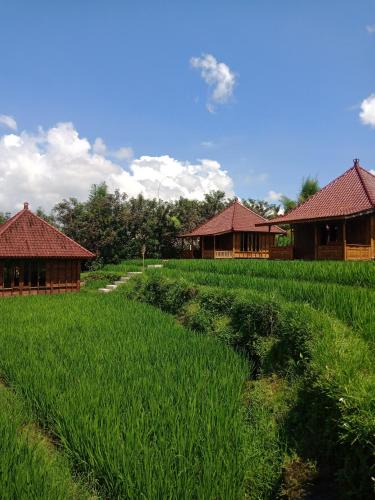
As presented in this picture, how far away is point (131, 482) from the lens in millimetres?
3553

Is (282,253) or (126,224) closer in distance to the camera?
(282,253)

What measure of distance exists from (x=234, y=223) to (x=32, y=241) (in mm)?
13305

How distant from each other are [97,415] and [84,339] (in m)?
4.06

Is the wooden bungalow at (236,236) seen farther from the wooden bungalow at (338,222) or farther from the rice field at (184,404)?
the rice field at (184,404)

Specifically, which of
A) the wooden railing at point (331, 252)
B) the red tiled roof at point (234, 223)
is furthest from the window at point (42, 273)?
the wooden railing at point (331, 252)

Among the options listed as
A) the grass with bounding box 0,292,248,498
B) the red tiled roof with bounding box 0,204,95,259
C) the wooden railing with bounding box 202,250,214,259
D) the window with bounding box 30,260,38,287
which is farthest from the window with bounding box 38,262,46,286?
the wooden railing with bounding box 202,250,214,259

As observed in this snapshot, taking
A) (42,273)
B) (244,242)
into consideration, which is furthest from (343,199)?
(42,273)

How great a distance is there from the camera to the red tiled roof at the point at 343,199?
54.2ft

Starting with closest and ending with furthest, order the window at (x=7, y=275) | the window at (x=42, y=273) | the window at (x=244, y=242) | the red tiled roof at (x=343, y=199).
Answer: the red tiled roof at (x=343, y=199) → the window at (x=7, y=275) → the window at (x=42, y=273) → the window at (x=244, y=242)

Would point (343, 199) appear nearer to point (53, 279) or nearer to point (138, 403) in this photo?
point (53, 279)

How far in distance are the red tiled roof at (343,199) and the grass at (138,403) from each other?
34.6 ft

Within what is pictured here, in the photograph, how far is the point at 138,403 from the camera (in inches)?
192

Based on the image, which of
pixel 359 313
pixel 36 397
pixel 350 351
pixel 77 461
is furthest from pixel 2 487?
pixel 359 313

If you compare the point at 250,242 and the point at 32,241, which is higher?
the point at 250,242
